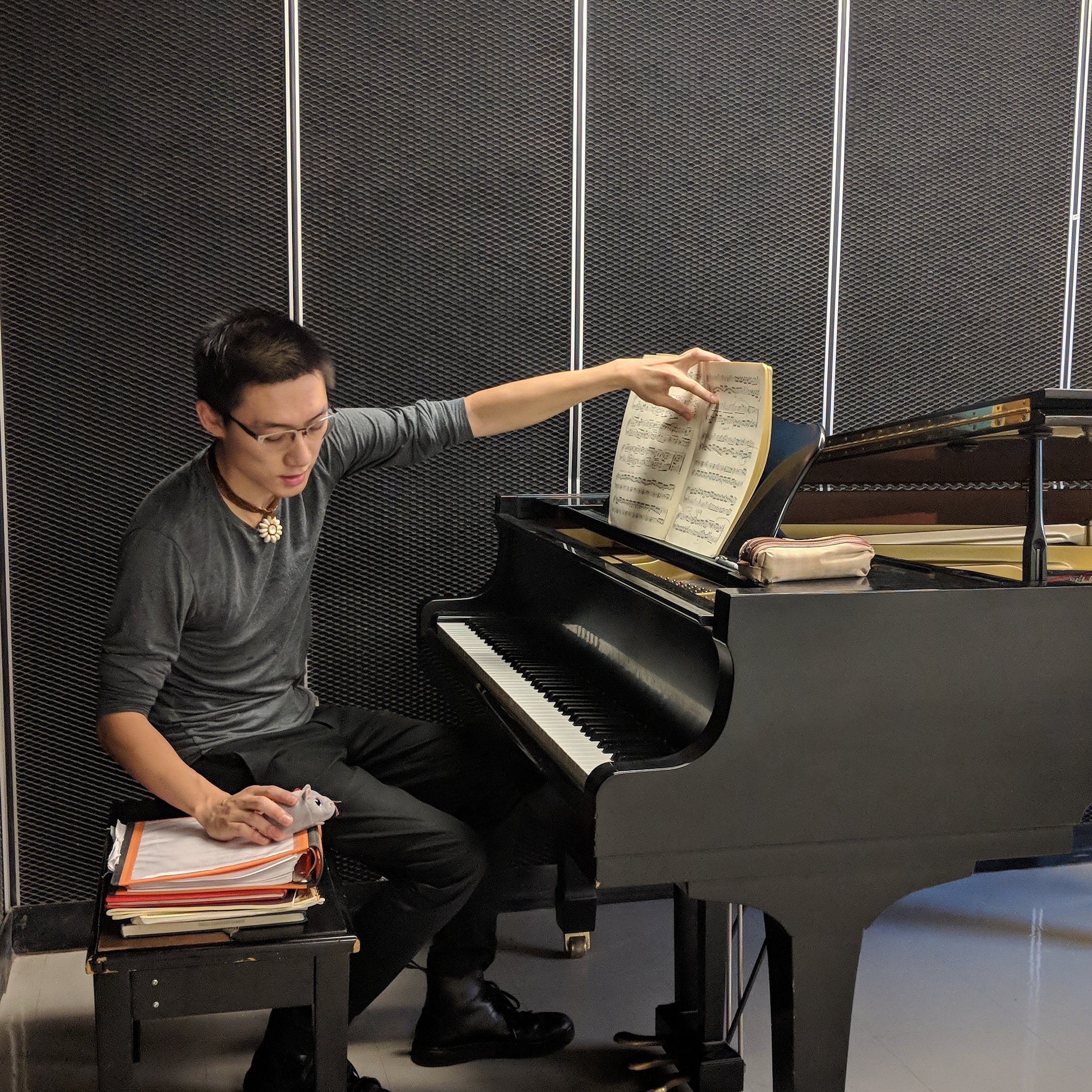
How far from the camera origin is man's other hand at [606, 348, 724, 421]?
2.16 meters

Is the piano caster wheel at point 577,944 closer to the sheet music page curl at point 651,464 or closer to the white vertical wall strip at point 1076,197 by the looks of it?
the sheet music page curl at point 651,464

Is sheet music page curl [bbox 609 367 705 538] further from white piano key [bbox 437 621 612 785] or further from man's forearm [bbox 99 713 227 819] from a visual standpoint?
man's forearm [bbox 99 713 227 819]

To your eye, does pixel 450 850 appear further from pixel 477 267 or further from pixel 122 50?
pixel 122 50

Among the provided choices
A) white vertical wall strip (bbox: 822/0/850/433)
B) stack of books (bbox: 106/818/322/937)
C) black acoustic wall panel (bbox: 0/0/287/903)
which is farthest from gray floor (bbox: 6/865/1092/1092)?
white vertical wall strip (bbox: 822/0/850/433)

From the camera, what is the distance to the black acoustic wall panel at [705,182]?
3094 millimetres

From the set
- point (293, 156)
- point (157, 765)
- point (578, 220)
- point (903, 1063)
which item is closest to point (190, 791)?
point (157, 765)

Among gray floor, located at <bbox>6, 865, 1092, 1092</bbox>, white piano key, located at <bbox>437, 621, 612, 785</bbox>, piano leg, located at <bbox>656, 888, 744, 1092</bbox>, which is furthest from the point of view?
gray floor, located at <bbox>6, 865, 1092, 1092</bbox>

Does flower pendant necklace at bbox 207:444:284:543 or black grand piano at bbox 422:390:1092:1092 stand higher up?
flower pendant necklace at bbox 207:444:284:543

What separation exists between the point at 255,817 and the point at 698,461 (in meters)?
1.00

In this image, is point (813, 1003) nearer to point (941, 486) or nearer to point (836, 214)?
point (941, 486)

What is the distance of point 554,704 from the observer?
2.02m

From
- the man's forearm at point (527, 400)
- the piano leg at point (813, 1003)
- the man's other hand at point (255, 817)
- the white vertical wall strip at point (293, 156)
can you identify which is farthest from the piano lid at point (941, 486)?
the white vertical wall strip at point (293, 156)

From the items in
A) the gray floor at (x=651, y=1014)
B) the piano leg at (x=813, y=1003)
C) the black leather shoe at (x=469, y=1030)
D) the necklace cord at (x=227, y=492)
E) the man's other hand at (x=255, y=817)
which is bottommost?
the gray floor at (x=651, y=1014)

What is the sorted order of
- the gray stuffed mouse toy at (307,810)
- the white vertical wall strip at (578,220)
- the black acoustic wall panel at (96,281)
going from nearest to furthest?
the gray stuffed mouse toy at (307,810) → the black acoustic wall panel at (96,281) → the white vertical wall strip at (578,220)
